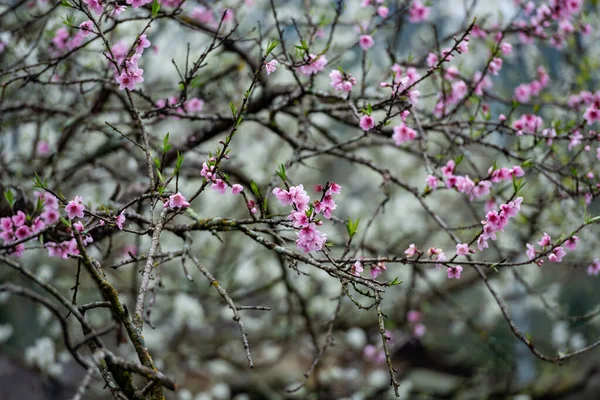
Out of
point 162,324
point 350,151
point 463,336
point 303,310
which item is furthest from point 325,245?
point 463,336

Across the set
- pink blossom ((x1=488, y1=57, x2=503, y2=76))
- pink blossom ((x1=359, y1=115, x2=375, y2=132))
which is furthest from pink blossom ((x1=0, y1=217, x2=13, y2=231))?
pink blossom ((x1=488, y1=57, x2=503, y2=76))

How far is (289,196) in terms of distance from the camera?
1834 millimetres

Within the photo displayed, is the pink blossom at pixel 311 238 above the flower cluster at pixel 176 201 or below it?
below

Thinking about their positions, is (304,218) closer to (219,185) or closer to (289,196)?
(289,196)

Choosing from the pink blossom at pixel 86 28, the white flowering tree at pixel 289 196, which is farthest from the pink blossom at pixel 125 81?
the pink blossom at pixel 86 28

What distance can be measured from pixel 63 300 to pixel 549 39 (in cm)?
376

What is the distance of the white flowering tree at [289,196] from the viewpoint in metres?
1.96

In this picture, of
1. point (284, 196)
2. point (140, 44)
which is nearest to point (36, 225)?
point (140, 44)

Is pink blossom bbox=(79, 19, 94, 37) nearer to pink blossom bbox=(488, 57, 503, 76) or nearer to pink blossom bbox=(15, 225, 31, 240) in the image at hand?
pink blossom bbox=(15, 225, 31, 240)

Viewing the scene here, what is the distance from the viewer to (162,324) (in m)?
8.88

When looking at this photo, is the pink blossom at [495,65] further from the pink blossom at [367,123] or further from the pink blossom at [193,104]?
the pink blossom at [193,104]

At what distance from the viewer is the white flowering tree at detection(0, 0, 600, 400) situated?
196cm

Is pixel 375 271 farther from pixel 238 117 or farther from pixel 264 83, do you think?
pixel 264 83

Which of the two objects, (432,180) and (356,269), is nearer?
(356,269)
